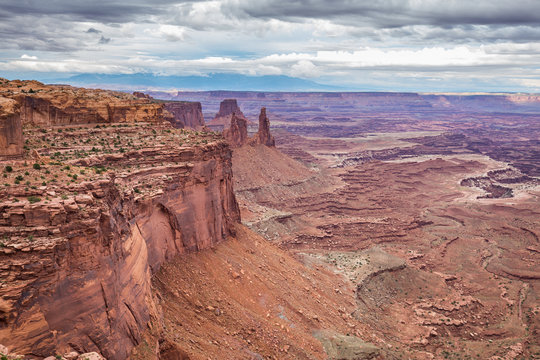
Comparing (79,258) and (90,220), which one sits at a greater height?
(90,220)

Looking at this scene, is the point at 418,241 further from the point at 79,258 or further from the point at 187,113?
the point at 187,113

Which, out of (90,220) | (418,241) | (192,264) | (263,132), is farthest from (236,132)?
(90,220)

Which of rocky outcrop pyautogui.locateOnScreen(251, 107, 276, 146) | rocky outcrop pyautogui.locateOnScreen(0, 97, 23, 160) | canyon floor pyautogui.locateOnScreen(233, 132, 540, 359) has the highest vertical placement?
rocky outcrop pyautogui.locateOnScreen(0, 97, 23, 160)

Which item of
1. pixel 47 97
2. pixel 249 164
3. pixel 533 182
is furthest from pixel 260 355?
pixel 533 182

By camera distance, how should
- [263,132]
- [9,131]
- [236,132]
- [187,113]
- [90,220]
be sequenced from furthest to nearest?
[187,113] → [263,132] → [236,132] → [9,131] → [90,220]

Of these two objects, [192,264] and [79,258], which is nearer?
[79,258]

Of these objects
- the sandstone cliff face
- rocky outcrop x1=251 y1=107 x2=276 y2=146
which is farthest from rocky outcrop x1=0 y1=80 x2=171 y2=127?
rocky outcrop x1=251 y1=107 x2=276 y2=146

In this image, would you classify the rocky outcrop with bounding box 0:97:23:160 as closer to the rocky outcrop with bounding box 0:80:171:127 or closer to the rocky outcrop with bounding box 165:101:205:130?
the rocky outcrop with bounding box 0:80:171:127

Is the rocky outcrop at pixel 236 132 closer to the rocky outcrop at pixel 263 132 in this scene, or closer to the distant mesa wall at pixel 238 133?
the distant mesa wall at pixel 238 133

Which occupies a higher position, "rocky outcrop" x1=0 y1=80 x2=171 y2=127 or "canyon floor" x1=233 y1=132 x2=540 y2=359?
"rocky outcrop" x1=0 y1=80 x2=171 y2=127

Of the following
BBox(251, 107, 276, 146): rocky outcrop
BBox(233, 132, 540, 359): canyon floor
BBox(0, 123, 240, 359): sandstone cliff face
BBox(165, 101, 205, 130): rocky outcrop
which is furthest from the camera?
BBox(165, 101, 205, 130): rocky outcrop
